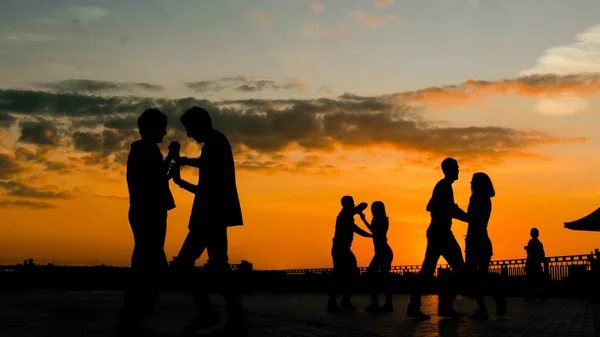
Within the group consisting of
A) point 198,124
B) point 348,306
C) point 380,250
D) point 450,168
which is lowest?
point 348,306

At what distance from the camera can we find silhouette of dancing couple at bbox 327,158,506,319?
531 inches

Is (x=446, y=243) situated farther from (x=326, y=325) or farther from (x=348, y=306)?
(x=348, y=306)

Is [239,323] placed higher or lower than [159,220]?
lower

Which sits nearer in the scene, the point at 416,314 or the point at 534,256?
the point at 416,314

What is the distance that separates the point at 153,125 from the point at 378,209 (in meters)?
8.11

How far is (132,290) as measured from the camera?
340 inches

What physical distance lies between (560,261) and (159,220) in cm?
2703

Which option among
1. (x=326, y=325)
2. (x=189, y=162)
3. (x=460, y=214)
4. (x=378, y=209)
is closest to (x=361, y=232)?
(x=378, y=209)

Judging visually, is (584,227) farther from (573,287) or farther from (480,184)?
(480,184)

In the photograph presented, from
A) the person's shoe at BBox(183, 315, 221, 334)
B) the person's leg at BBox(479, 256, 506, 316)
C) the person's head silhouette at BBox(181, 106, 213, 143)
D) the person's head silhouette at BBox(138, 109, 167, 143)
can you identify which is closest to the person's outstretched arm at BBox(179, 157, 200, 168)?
the person's head silhouette at BBox(181, 106, 213, 143)

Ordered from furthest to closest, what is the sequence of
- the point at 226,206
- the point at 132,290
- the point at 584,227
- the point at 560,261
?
1. the point at 560,261
2. the point at 584,227
3. the point at 226,206
4. the point at 132,290

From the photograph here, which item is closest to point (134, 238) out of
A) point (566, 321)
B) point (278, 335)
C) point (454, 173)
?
point (278, 335)

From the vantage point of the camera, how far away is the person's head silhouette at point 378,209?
1652 cm

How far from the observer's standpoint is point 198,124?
9.49 meters
